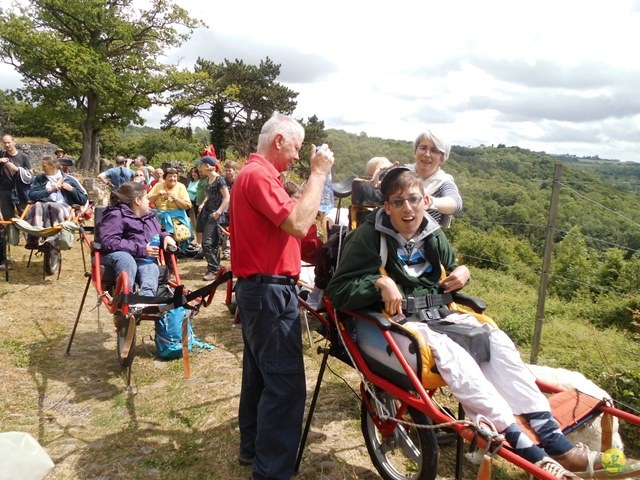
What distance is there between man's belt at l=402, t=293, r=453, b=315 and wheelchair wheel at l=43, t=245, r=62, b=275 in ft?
20.2

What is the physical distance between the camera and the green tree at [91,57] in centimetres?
2628

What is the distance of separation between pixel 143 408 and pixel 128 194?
2.02 meters

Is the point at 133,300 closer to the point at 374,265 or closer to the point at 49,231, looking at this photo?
the point at 374,265

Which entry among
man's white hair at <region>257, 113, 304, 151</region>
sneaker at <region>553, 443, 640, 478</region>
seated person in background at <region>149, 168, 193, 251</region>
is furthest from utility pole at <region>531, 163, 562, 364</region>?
seated person in background at <region>149, 168, 193, 251</region>

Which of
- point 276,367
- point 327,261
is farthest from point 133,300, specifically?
point 276,367

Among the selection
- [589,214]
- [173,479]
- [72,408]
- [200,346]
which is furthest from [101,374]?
[589,214]

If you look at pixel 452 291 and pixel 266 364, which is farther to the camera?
pixel 452 291

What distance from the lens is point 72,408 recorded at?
3.54 metres

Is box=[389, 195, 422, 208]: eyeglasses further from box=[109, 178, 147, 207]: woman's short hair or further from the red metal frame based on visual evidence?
box=[109, 178, 147, 207]: woman's short hair

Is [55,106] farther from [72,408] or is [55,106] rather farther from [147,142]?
[72,408]

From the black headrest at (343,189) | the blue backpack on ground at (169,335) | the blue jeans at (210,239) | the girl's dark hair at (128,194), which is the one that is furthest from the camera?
the blue jeans at (210,239)

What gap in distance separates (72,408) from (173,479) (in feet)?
4.28

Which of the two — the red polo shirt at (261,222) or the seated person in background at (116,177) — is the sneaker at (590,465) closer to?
the red polo shirt at (261,222)

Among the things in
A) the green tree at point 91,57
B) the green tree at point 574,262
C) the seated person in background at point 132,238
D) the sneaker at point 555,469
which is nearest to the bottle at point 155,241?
the seated person in background at point 132,238
